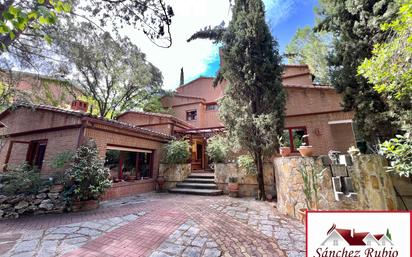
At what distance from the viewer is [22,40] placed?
774cm

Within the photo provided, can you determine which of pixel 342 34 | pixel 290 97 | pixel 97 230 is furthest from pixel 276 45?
pixel 97 230

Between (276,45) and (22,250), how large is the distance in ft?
33.2

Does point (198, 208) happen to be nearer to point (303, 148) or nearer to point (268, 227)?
point (268, 227)

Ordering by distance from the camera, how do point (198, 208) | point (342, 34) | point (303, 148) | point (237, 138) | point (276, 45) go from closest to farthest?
1. point (303, 148)
2. point (198, 208)
3. point (342, 34)
4. point (237, 138)
5. point (276, 45)

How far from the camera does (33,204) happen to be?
533 cm

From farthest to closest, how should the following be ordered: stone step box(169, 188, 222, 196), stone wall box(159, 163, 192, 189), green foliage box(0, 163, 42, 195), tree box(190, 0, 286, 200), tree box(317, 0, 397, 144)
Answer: stone wall box(159, 163, 192, 189) → stone step box(169, 188, 222, 196) → tree box(190, 0, 286, 200) → tree box(317, 0, 397, 144) → green foliage box(0, 163, 42, 195)

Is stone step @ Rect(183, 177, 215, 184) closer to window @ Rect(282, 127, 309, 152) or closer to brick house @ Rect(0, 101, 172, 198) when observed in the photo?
brick house @ Rect(0, 101, 172, 198)

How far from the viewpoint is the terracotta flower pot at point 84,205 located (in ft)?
18.1

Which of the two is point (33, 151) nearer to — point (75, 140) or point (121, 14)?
point (75, 140)

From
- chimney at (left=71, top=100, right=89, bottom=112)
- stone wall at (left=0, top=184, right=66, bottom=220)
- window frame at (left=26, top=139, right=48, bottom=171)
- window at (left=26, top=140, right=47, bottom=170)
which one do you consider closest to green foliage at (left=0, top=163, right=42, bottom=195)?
stone wall at (left=0, top=184, right=66, bottom=220)

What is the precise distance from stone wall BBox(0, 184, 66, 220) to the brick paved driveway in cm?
41

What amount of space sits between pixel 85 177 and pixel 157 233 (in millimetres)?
3510

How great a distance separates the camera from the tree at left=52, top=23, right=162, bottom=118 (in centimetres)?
803

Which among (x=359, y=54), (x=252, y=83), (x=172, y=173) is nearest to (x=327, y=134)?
(x=359, y=54)
